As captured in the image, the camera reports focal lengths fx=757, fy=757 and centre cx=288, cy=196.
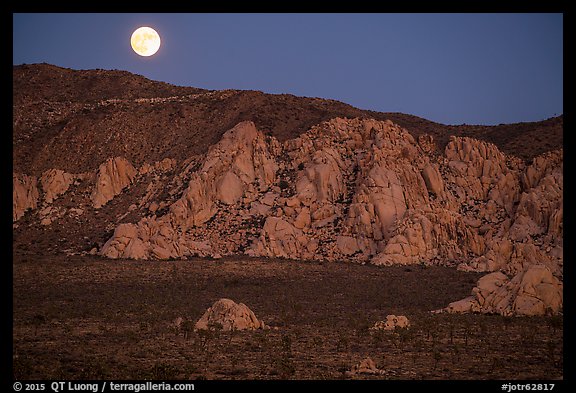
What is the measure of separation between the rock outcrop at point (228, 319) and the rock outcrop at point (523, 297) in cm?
1119

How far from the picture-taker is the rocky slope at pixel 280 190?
175ft

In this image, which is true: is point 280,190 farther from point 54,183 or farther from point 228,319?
point 228,319

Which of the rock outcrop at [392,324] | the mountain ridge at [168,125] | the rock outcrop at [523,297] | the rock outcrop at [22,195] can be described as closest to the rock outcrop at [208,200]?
the mountain ridge at [168,125]

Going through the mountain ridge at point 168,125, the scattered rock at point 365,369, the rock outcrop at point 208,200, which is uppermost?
the mountain ridge at point 168,125

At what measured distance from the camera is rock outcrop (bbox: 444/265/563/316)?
34869 millimetres

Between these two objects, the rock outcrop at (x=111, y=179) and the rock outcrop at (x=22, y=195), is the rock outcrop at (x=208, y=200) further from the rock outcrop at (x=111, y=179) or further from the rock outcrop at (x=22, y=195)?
the rock outcrop at (x=22, y=195)

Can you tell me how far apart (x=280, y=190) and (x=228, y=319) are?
2800 centimetres

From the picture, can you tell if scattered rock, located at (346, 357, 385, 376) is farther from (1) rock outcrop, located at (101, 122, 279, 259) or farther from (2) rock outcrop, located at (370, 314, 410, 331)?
(1) rock outcrop, located at (101, 122, 279, 259)

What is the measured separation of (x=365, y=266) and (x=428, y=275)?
14.5 feet

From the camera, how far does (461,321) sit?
110 ft

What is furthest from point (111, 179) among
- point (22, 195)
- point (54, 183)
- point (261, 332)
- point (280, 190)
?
point (261, 332)

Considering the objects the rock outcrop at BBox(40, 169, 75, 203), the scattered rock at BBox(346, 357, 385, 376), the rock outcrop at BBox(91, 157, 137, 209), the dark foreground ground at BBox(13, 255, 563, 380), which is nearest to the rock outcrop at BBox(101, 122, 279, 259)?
the dark foreground ground at BBox(13, 255, 563, 380)
